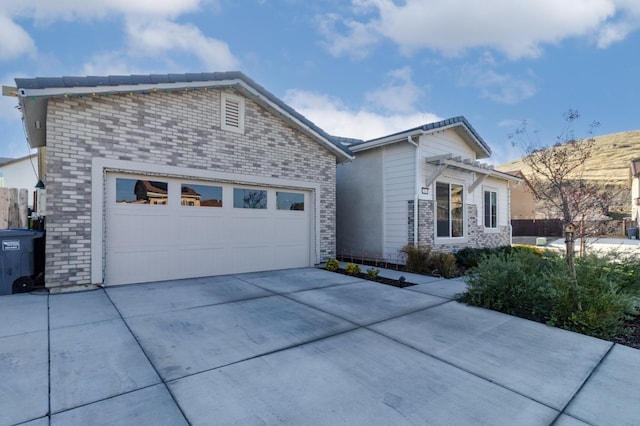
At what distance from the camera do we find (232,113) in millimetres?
7867

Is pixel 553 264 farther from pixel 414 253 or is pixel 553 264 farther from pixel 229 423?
pixel 229 423

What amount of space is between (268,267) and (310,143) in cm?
394

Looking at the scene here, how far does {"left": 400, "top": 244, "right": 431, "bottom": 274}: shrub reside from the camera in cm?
868

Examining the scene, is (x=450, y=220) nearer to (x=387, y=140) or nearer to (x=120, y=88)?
(x=387, y=140)

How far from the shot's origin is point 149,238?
6656 millimetres

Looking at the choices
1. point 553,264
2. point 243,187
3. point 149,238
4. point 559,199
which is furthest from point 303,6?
point 553,264

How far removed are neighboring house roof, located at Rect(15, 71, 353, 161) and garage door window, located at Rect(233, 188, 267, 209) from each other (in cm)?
232

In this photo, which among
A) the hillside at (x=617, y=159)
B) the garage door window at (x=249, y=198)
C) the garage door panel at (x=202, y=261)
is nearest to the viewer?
the garage door panel at (x=202, y=261)

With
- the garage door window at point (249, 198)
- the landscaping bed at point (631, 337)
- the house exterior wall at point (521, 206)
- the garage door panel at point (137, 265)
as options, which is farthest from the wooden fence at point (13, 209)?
the house exterior wall at point (521, 206)

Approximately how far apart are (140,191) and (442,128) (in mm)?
8895

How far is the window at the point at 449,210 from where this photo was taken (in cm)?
1054

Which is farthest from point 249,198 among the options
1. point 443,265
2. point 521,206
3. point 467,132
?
point 521,206

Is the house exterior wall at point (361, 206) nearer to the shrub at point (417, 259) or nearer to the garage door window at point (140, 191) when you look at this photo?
the shrub at point (417, 259)

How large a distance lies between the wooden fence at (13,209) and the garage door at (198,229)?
3.37 metres
